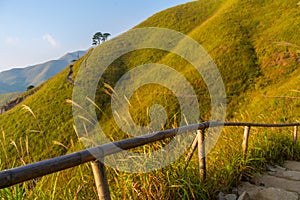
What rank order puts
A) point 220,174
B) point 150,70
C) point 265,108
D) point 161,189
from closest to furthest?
point 161,189, point 220,174, point 265,108, point 150,70

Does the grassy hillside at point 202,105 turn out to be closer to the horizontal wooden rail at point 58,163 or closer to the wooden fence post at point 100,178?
the wooden fence post at point 100,178

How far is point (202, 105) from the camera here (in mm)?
26375

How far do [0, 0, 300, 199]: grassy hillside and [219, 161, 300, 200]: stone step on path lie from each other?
0.19m

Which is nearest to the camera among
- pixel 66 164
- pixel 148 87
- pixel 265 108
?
pixel 66 164

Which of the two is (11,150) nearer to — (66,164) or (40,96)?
(40,96)

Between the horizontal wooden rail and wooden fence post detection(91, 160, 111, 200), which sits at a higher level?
the horizontal wooden rail

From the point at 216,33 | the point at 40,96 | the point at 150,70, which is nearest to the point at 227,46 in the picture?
the point at 216,33

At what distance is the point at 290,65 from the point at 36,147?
26899mm

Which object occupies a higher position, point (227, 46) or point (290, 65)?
point (227, 46)

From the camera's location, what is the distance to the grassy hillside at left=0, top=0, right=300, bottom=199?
3262mm

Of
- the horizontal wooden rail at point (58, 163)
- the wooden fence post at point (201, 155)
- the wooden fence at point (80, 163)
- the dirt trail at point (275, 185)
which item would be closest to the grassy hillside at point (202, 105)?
the wooden fence post at point (201, 155)

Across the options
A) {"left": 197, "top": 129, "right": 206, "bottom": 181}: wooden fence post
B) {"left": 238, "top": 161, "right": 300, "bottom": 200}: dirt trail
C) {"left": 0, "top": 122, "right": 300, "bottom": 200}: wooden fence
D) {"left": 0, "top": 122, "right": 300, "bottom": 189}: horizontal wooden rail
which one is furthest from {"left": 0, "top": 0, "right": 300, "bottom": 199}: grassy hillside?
{"left": 0, "top": 122, "right": 300, "bottom": 189}: horizontal wooden rail

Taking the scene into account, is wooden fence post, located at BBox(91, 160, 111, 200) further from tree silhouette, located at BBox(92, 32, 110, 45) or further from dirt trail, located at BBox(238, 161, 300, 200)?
tree silhouette, located at BBox(92, 32, 110, 45)

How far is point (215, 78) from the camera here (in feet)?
94.1
